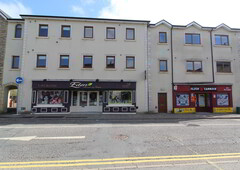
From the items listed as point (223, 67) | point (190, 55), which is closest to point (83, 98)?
point (190, 55)

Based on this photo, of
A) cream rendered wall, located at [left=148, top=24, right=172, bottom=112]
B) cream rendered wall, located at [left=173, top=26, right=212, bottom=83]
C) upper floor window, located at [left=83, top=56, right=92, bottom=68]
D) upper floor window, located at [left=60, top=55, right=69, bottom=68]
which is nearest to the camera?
upper floor window, located at [left=60, top=55, right=69, bottom=68]

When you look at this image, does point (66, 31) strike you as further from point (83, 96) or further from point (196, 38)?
point (196, 38)

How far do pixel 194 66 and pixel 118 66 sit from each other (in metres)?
9.40

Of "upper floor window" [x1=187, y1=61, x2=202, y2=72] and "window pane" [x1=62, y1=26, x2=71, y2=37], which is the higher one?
"window pane" [x1=62, y1=26, x2=71, y2=37]

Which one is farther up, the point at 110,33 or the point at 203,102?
the point at 110,33

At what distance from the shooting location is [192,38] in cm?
1673

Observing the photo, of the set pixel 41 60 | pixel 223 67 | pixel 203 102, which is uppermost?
A: pixel 41 60

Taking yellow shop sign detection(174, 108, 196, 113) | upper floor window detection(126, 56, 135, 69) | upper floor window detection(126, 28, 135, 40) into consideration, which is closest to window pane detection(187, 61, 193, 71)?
yellow shop sign detection(174, 108, 196, 113)

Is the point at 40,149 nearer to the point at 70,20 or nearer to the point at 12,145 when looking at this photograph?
the point at 12,145

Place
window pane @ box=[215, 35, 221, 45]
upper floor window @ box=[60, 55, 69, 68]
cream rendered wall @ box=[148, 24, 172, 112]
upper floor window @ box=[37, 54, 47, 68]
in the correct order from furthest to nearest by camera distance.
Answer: window pane @ box=[215, 35, 221, 45] → cream rendered wall @ box=[148, 24, 172, 112] → upper floor window @ box=[60, 55, 69, 68] → upper floor window @ box=[37, 54, 47, 68]

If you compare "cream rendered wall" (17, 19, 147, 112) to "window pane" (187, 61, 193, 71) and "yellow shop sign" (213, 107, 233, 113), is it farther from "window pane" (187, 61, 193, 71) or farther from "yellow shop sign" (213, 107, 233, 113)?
"yellow shop sign" (213, 107, 233, 113)

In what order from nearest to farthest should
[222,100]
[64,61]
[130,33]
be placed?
[64,61], [130,33], [222,100]

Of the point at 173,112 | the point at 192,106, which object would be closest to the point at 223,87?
the point at 192,106

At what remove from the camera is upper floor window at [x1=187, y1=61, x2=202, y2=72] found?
1636cm
